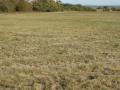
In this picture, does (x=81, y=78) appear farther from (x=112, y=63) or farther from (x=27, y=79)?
(x=112, y=63)

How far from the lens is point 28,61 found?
973 centimetres

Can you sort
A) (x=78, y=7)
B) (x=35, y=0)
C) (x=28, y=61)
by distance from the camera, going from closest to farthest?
1. (x=28, y=61)
2. (x=35, y=0)
3. (x=78, y=7)

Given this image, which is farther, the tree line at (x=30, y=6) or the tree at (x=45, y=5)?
the tree at (x=45, y=5)

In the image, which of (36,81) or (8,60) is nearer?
(36,81)

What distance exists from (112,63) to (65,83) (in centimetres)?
247

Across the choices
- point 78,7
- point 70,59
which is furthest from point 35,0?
point 70,59

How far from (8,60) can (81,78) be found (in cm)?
298

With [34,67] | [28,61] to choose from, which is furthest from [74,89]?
[28,61]

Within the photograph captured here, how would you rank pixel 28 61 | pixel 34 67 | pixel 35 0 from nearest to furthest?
pixel 34 67
pixel 28 61
pixel 35 0

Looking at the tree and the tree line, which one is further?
the tree

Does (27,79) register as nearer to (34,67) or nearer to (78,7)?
(34,67)

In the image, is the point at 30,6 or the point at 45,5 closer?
the point at 30,6

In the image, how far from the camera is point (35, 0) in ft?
255

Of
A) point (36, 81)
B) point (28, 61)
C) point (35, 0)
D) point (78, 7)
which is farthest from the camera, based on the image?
point (78, 7)
